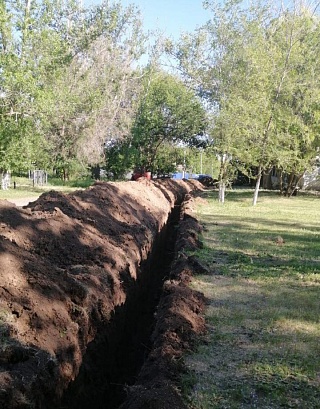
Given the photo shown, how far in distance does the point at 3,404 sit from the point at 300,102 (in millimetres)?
25718

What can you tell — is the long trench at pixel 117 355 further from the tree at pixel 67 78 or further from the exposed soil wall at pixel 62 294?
the tree at pixel 67 78

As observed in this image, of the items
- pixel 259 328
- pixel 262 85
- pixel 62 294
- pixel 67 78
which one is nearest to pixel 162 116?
pixel 67 78

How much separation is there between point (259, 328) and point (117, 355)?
6.07ft

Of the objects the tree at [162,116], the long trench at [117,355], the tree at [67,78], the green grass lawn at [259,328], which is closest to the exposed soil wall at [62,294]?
the long trench at [117,355]

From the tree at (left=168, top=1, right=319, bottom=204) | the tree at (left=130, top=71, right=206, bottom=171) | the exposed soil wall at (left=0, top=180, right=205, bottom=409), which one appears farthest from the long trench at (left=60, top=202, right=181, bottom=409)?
the tree at (left=130, top=71, right=206, bottom=171)

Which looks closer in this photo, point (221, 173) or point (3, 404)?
point (3, 404)

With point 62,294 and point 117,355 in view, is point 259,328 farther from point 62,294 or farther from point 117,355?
point 62,294

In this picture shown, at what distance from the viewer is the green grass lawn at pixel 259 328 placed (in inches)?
173

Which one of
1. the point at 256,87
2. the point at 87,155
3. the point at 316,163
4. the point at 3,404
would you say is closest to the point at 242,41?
the point at 256,87

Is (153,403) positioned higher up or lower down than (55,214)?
lower down

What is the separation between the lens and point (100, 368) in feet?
17.4

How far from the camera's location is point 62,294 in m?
4.84

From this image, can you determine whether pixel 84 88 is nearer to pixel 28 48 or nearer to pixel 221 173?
pixel 28 48

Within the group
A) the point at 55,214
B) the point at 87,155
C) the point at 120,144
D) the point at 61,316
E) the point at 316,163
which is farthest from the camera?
the point at 120,144
